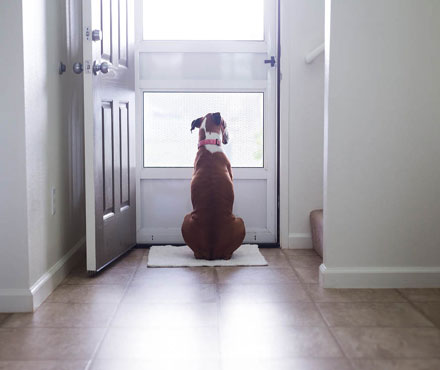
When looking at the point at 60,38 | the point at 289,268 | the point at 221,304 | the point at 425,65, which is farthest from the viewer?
the point at 289,268

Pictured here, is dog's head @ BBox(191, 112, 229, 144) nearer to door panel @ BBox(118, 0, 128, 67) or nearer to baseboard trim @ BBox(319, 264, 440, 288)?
door panel @ BBox(118, 0, 128, 67)

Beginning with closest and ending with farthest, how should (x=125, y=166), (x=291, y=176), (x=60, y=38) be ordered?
(x=60, y=38)
(x=125, y=166)
(x=291, y=176)

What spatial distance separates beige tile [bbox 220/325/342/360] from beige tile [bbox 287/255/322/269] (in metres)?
1.07

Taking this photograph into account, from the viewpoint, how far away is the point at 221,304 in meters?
2.48

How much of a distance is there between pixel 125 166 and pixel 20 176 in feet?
3.70

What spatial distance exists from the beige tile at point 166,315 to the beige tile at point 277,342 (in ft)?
0.43

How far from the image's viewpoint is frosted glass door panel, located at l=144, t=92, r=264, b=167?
12.4 ft

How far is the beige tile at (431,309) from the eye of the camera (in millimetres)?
2266

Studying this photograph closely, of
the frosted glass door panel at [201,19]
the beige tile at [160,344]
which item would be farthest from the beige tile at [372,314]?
the frosted glass door panel at [201,19]

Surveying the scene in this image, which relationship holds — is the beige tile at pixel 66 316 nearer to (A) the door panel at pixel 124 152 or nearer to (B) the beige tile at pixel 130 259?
(B) the beige tile at pixel 130 259

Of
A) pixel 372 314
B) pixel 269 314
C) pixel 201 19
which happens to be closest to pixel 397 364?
pixel 372 314

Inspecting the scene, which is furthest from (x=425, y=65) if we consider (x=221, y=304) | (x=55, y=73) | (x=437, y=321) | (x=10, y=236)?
(x=10, y=236)

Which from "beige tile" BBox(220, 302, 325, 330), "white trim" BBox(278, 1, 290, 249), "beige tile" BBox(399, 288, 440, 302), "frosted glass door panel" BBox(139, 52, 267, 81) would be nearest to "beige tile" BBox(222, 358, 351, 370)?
"beige tile" BBox(220, 302, 325, 330)

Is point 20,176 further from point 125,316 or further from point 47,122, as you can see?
point 125,316
